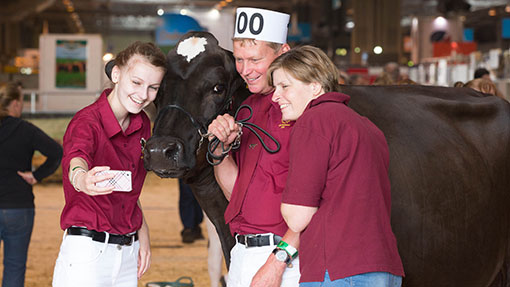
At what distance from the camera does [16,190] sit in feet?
16.6

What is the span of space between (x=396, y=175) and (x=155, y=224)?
678 centimetres

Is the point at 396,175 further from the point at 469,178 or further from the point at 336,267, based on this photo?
the point at 336,267

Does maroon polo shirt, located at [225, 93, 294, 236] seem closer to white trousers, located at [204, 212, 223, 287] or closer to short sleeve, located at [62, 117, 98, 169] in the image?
short sleeve, located at [62, 117, 98, 169]

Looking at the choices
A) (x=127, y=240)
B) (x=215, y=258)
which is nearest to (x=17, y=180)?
(x=215, y=258)

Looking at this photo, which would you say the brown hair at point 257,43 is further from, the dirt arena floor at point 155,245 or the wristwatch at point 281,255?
the dirt arena floor at point 155,245

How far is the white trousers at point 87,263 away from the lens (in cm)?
285

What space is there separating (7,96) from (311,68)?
358 cm

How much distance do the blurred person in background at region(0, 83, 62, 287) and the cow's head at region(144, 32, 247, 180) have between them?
7.33ft

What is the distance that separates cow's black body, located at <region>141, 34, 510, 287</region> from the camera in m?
3.25

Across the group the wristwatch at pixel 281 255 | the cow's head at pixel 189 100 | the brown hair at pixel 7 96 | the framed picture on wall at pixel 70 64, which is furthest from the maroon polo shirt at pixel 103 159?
the framed picture on wall at pixel 70 64

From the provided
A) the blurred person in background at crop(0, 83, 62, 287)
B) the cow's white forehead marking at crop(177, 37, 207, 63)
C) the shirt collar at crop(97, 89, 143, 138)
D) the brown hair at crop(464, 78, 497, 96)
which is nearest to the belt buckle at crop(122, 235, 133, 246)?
the shirt collar at crop(97, 89, 143, 138)

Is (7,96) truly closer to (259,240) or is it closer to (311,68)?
(259,240)

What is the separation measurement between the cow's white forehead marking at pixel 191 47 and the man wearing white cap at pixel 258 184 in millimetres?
297

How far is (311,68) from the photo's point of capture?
8.10ft
